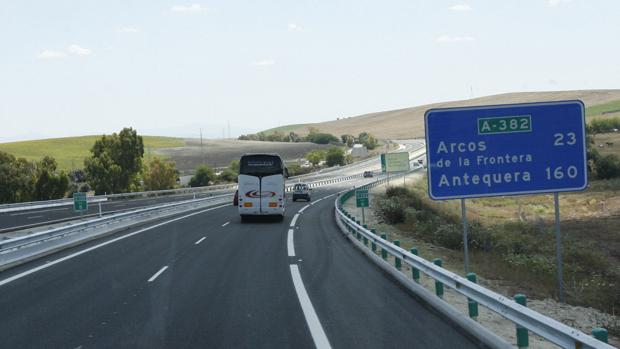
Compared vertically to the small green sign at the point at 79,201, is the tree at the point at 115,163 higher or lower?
higher

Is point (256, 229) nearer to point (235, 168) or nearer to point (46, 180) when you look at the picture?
point (46, 180)

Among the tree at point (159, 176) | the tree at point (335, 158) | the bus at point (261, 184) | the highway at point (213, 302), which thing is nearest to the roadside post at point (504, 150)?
the highway at point (213, 302)

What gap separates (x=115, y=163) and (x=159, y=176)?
9.94m

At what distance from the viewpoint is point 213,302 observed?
11266 mm

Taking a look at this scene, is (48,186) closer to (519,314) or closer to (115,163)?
(115,163)

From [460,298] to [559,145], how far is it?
3.54 metres

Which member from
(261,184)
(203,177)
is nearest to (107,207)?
(261,184)

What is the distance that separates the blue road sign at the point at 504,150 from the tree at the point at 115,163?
86722 millimetres

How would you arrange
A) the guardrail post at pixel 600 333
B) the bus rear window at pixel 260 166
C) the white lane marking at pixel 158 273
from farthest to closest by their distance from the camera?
the bus rear window at pixel 260 166 → the white lane marking at pixel 158 273 → the guardrail post at pixel 600 333

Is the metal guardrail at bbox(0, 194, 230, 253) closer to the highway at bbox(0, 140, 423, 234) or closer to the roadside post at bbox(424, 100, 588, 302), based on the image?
the highway at bbox(0, 140, 423, 234)

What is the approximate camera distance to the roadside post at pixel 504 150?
12.1 m

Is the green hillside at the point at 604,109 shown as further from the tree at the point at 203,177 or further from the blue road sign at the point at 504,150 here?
A: the blue road sign at the point at 504,150

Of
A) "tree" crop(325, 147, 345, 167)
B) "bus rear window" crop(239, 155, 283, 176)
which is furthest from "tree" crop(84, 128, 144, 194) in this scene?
"bus rear window" crop(239, 155, 283, 176)

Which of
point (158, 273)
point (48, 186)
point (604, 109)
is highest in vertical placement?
point (604, 109)
